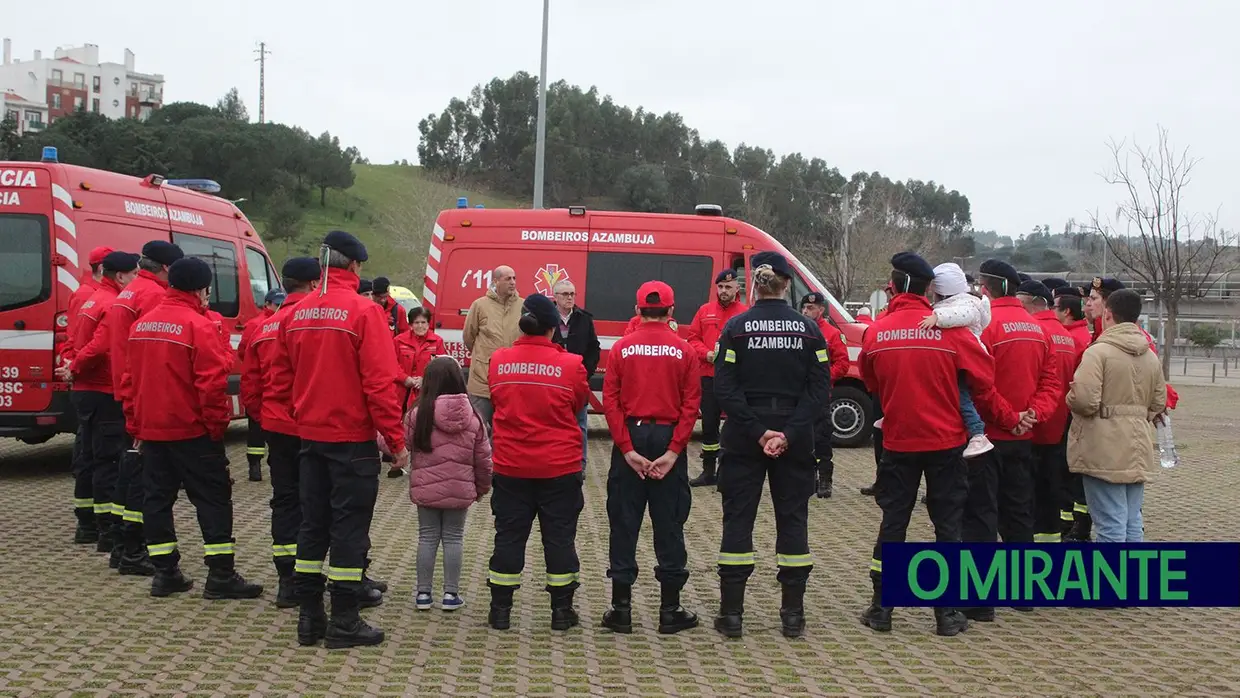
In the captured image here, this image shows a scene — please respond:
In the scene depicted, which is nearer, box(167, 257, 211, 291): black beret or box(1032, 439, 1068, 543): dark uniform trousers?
box(167, 257, 211, 291): black beret

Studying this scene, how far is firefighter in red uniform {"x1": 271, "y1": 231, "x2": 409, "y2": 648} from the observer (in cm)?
555

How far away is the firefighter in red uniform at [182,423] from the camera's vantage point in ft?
20.6

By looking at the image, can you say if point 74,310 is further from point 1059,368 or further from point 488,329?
point 1059,368

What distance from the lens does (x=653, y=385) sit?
593 centimetres

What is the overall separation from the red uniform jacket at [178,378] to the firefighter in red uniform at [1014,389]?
4.28 meters

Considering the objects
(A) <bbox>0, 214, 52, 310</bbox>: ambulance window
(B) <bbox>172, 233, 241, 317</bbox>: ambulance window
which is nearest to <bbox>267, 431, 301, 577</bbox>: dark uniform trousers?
(A) <bbox>0, 214, 52, 310</bbox>: ambulance window

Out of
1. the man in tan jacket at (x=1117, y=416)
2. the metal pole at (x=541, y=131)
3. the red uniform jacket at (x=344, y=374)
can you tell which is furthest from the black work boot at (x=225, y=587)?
the metal pole at (x=541, y=131)

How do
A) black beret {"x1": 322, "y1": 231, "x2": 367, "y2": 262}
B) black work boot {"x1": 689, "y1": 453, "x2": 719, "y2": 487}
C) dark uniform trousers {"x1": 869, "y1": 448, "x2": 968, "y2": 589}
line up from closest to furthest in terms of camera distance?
1. black beret {"x1": 322, "y1": 231, "x2": 367, "y2": 262}
2. dark uniform trousers {"x1": 869, "y1": 448, "x2": 968, "y2": 589}
3. black work boot {"x1": 689, "y1": 453, "x2": 719, "y2": 487}

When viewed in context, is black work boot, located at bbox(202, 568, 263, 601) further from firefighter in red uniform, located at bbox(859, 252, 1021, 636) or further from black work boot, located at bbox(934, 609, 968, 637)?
black work boot, located at bbox(934, 609, 968, 637)

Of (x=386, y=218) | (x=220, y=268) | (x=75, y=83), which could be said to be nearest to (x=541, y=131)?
(x=220, y=268)

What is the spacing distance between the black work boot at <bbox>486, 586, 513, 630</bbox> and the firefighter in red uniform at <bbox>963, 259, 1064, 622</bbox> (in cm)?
258

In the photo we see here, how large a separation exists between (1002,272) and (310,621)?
443 centimetres

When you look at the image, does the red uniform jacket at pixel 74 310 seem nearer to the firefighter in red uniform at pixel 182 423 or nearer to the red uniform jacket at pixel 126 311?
the red uniform jacket at pixel 126 311

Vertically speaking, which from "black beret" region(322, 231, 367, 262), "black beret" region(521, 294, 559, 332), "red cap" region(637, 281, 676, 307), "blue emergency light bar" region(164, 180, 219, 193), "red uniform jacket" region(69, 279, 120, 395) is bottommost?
"red uniform jacket" region(69, 279, 120, 395)
